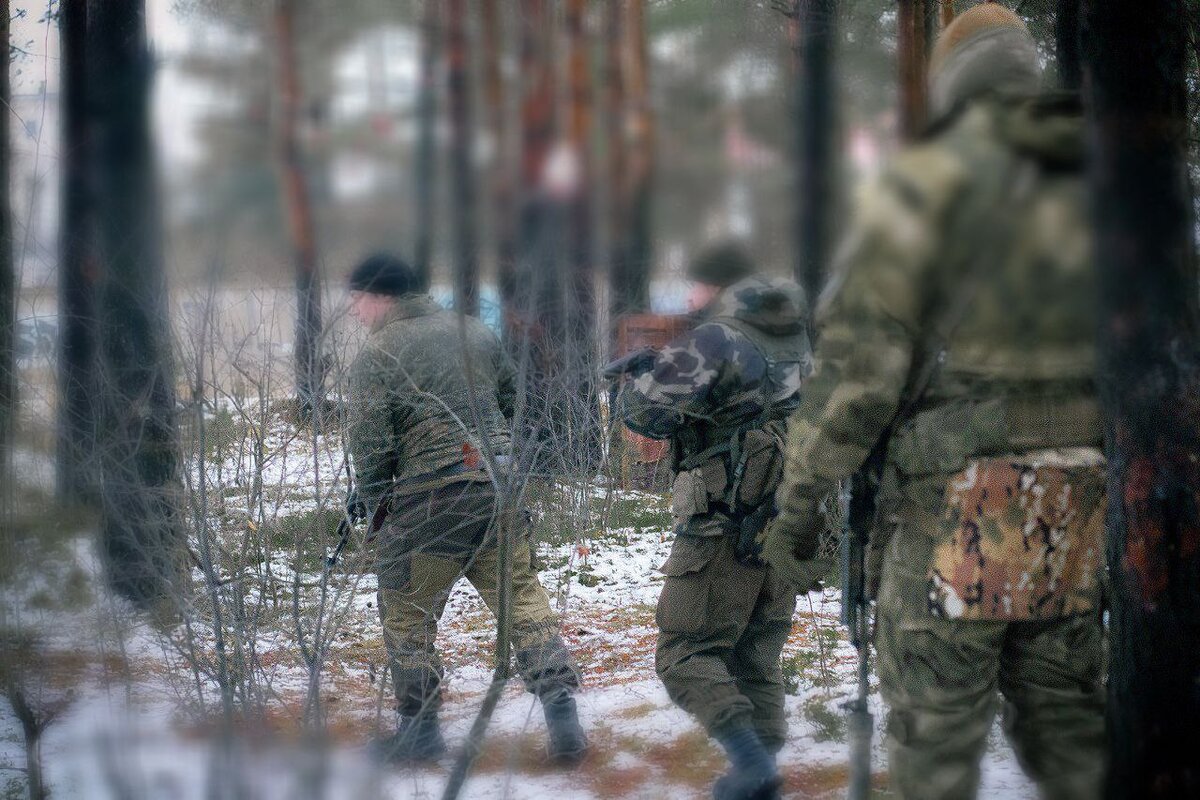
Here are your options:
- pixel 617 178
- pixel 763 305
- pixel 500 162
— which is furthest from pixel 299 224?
pixel 763 305

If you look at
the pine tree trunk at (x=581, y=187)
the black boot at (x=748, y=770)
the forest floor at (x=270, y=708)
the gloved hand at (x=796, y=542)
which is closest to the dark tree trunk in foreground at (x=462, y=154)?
the pine tree trunk at (x=581, y=187)

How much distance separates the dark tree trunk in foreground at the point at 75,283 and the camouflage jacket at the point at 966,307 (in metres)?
2.57

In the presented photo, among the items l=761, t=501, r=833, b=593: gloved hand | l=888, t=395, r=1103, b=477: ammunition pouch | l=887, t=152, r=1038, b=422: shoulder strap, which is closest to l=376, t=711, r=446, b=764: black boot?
l=761, t=501, r=833, b=593: gloved hand

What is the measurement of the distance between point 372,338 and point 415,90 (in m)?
1.99

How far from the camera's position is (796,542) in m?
2.62

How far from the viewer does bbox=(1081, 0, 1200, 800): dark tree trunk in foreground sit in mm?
1964

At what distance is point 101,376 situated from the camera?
392 centimetres

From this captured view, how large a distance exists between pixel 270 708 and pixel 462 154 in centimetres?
253

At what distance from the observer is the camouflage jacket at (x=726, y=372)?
3248 mm

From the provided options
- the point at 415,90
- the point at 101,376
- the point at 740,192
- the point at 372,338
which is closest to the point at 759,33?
the point at 415,90

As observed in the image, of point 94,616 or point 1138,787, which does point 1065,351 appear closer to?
point 1138,787

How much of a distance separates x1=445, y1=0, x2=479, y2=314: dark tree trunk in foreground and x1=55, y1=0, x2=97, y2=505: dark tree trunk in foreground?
141cm

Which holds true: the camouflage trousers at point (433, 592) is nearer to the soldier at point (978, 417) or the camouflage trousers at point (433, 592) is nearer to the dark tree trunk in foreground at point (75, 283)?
the dark tree trunk in foreground at point (75, 283)

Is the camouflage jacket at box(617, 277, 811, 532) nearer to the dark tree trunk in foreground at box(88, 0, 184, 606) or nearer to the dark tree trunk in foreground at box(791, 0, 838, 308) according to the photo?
the dark tree trunk in foreground at box(791, 0, 838, 308)
